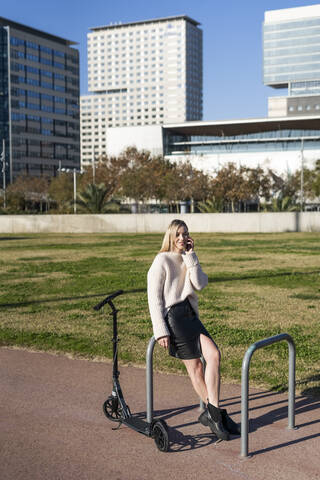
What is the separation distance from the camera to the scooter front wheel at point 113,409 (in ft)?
15.9

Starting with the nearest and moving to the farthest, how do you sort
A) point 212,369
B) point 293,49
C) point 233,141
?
point 212,369
point 233,141
point 293,49

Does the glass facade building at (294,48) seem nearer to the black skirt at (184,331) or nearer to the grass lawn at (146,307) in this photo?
the grass lawn at (146,307)

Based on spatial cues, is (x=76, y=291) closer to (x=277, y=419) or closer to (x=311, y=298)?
(x=311, y=298)

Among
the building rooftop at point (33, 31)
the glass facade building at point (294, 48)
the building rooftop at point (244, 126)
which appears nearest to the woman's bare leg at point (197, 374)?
the building rooftop at point (244, 126)

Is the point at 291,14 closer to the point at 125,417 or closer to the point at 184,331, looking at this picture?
the point at 184,331

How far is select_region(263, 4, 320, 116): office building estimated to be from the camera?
531ft

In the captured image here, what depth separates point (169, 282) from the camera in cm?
458

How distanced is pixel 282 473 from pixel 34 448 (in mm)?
1858

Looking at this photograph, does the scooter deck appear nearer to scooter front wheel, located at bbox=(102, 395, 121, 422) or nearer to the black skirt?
scooter front wheel, located at bbox=(102, 395, 121, 422)

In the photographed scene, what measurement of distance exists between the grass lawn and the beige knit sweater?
1.97m

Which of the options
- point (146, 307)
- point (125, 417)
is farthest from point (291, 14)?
point (125, 417)

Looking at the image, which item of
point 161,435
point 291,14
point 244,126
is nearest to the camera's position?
point 161,435

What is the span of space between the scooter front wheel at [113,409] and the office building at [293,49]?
547 feet

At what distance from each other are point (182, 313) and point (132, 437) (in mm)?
1084
